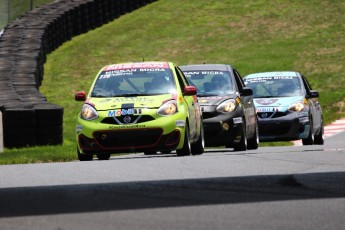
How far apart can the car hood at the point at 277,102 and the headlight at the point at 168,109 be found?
19.3 ft

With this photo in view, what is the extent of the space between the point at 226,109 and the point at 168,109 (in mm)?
2688

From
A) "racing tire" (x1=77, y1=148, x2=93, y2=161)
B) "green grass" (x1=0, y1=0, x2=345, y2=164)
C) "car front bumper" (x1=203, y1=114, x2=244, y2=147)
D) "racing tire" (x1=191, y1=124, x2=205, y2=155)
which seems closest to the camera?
"racing tire" (x1=77, y1=148, x2=93, y2=161)

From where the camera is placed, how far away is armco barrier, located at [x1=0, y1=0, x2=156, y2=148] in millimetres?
20422

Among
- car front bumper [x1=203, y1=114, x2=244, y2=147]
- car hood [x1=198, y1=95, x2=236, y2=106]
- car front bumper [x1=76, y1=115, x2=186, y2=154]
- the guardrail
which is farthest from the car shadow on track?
the guardrail

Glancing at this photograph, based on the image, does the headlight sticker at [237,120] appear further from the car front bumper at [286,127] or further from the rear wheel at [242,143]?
the car front bumper at [286,127]

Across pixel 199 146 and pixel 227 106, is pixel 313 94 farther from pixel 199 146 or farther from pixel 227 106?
pixel 199 146

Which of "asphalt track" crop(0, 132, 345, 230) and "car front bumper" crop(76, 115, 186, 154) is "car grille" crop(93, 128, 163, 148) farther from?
"asphalt track" crop(0, 132, 345, 230)

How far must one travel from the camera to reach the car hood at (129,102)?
15750 millimetres

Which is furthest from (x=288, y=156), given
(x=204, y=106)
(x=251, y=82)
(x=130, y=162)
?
(x=251, y=82)

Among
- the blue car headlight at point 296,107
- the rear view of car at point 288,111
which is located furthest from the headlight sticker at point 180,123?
the blue car headlight at point 296,107

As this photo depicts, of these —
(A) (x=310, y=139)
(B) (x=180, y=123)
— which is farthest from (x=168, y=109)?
(A) (x=310, y=139)

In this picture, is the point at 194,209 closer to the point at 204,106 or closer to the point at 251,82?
the point at 204,106

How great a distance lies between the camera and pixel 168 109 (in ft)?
51.8

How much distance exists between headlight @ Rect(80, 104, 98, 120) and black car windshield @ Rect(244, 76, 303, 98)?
703 centimetres
